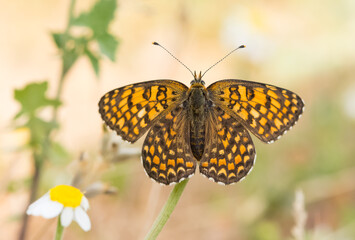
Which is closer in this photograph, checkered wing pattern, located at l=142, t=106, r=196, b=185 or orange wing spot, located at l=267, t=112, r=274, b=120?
checkered wing pattern, located at l=142, t=106, r=196, b=185

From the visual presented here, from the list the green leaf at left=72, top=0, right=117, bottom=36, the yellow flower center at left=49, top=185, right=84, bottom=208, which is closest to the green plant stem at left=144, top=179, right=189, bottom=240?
the yellow flower center at left=49, top=185, right=84, bottom=208

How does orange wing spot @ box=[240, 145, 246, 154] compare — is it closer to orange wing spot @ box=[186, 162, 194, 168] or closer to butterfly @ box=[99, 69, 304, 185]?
butterfly @ box=[99, 69, 304, 185]

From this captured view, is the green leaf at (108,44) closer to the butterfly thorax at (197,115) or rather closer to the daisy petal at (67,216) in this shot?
the butterfly thorax at (197,115)

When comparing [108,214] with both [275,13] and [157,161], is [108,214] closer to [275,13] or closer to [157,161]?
[157,161]

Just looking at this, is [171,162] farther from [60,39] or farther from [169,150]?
[60,39]

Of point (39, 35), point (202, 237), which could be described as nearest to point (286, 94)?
point (202, 237)

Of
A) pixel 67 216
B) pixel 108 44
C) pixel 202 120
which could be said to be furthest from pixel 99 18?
pixel 67 216

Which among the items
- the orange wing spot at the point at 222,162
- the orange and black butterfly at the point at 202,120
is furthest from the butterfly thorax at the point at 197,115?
the orange wing spot at the point at 222,162
